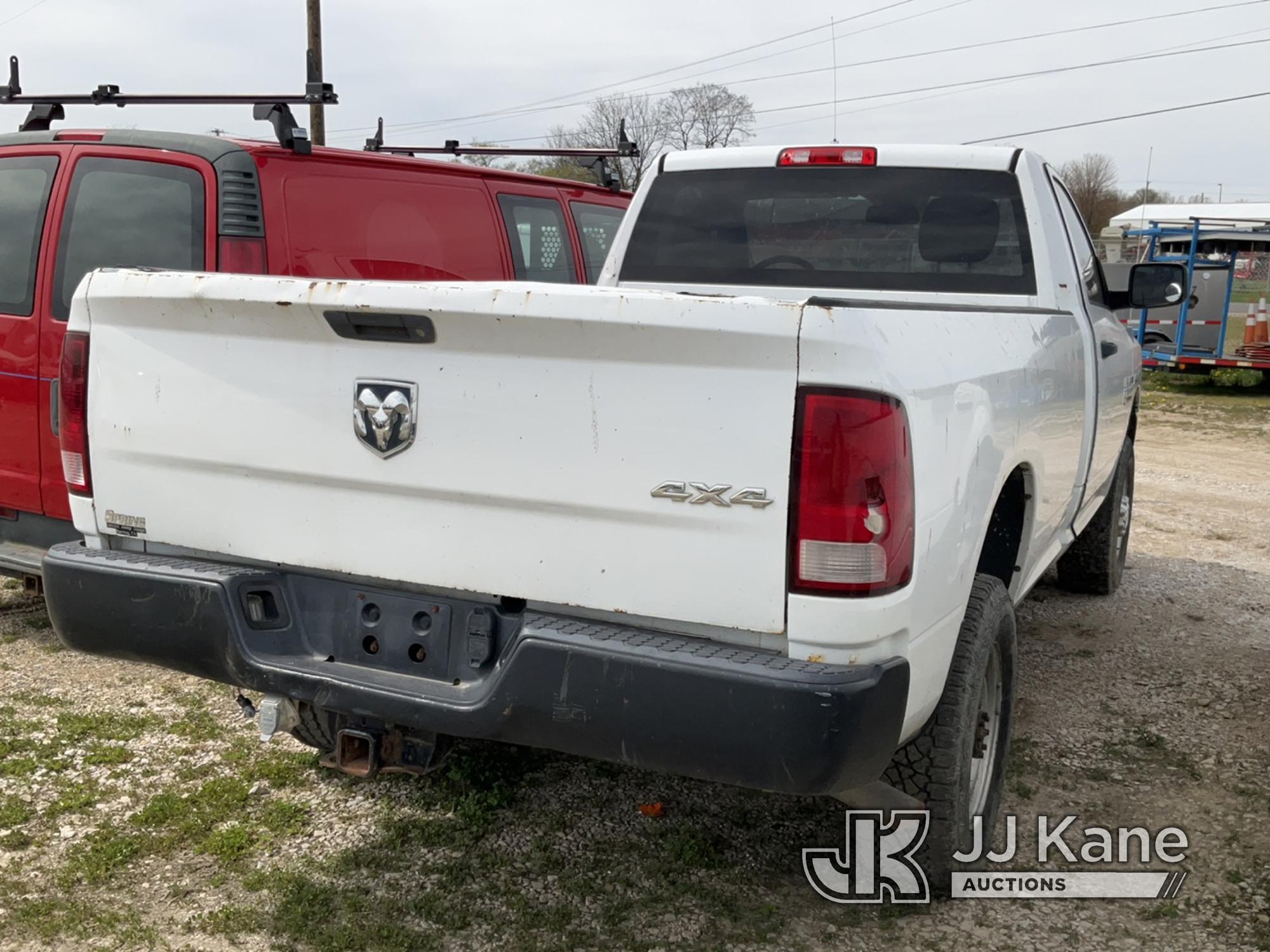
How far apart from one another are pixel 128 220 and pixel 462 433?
8.41 feet

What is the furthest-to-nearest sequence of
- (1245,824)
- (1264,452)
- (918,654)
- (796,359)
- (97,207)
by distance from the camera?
(1264,452) < (97,207) < (1245,824) < (918,654) < (796,359)

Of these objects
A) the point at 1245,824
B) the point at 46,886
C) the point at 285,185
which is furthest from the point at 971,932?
the point at 285,185

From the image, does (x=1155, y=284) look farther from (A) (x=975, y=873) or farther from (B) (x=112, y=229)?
(B) (x=112, y=229)

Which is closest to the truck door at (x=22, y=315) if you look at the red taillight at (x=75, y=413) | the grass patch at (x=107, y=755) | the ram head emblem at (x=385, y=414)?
the grass patch at (x=107, y=755)

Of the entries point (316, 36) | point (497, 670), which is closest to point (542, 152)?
point (497, 670)

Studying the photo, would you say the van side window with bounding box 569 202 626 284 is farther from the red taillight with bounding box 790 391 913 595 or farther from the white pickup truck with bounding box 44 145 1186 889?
the red taillight with bounding box 790 391 913 595

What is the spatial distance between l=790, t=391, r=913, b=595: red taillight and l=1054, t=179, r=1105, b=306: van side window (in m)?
2.77

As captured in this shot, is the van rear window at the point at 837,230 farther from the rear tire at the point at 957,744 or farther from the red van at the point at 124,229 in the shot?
the rear tire at the point at 957,744

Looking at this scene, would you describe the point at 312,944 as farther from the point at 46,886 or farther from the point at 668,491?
the point at 668,491

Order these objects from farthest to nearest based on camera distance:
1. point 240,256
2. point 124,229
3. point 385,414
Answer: point 124,229 → point 240,256 → point 385,414

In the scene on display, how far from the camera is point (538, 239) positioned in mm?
6219

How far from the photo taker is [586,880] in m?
3.28

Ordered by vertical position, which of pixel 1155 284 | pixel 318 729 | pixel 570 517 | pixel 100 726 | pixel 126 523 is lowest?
pixel 100 726

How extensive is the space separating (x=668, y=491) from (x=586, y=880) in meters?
1.34
